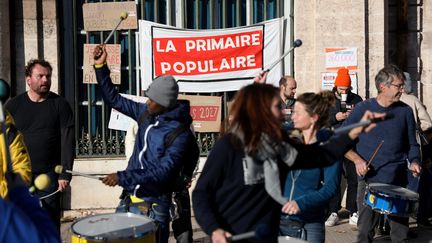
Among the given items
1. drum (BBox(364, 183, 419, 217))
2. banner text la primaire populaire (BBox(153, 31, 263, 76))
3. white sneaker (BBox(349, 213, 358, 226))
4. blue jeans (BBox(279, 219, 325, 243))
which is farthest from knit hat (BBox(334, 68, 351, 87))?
blue jeans (BBox(279, 219, 325, 243))

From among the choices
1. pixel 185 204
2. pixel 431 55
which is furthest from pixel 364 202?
pixel 431 55

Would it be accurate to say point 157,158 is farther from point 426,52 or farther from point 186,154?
point 426,52

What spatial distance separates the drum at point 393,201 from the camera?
5371 millimetres

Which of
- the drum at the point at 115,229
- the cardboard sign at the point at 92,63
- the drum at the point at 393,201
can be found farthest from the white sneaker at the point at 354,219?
the drum at the point at 115,229

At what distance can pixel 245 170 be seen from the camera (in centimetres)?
323

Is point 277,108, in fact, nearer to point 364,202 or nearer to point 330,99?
point 330,99

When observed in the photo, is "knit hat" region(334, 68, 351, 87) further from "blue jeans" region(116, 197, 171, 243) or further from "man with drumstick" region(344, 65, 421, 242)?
"blue jeans" region(116, 197, 171, 243)

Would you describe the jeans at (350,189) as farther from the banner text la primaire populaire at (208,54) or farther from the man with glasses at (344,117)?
the banner text la primaire populaire at (208,54)

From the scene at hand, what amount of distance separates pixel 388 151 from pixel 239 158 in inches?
116

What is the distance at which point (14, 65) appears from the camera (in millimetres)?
7926

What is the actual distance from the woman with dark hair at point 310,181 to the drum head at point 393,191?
1.19 meters

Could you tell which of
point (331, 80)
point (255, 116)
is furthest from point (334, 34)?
point (255, 116)

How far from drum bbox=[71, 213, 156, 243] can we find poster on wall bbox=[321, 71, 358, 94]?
4.51 meters

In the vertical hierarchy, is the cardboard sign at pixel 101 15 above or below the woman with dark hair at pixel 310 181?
above
